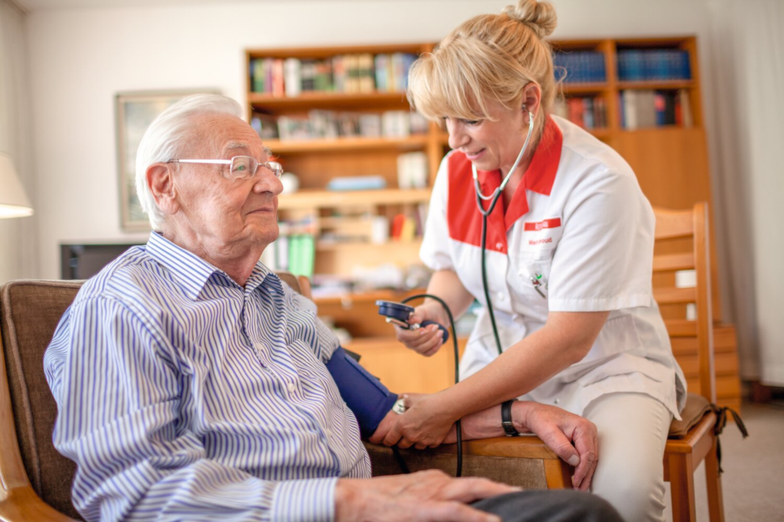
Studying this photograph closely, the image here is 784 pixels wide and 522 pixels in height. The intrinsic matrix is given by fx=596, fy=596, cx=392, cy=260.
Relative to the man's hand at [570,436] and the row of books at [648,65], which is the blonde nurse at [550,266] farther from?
the row of books at [648,65]

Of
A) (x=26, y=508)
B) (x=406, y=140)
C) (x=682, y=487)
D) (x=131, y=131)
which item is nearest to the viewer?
(x=26, y=508)

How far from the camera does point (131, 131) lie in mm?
4352

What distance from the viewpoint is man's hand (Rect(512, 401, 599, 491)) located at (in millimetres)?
1115

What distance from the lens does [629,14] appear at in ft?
14.9

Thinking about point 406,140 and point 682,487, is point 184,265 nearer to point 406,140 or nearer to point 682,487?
point 682,487

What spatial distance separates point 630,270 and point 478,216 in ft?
1.36

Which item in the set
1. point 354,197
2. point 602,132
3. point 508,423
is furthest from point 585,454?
point 602,132

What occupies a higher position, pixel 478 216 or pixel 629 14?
pixel 629 14

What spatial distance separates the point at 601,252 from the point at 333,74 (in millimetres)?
3229

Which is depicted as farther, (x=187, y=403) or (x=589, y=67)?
(x=589, y=67)

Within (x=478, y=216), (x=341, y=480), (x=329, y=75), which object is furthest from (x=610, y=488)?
(x=329, y=75)

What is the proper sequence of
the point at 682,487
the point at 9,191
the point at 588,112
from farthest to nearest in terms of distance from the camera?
the point at 588,112
the point at 9,191
the point at 682,487

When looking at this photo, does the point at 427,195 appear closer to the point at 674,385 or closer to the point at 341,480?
the point at 674,385

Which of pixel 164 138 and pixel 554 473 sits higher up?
pixel 164 138
